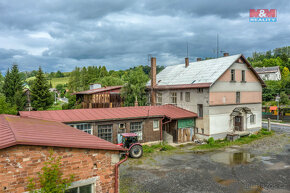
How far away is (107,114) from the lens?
Result: 67.9 ft

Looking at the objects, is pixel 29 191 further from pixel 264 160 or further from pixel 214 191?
pixel 264 160

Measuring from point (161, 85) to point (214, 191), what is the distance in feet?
66.3

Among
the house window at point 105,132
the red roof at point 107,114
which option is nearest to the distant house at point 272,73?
the red roof at point 107,114

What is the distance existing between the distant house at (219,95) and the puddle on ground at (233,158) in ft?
14.3

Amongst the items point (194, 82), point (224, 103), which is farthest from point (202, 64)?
point (224, 103)

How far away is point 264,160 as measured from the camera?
1762 centimetres

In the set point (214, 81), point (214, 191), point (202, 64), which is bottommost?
point (214, 191)

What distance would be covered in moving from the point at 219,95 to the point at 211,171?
1152cm

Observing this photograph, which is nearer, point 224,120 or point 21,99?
point 224,120

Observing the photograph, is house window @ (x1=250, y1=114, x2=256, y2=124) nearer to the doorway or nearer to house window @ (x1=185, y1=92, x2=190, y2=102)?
the doorway

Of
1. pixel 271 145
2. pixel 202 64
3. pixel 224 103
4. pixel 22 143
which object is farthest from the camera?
pixel 202 64

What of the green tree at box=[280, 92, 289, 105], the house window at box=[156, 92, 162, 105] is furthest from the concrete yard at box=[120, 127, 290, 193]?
the green tree at box=[280, 92, 289, 105]

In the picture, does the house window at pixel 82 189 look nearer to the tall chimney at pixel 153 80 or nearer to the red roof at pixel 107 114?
the red roof at pixel 107 114

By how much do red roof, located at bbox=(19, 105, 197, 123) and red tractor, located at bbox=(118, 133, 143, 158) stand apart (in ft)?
8.17
